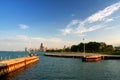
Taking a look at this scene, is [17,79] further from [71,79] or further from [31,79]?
[71,79]

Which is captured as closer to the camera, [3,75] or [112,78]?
[112,78]

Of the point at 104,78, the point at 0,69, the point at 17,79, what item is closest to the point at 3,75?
the point at 0,69

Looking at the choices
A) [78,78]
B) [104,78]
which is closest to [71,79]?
[78,78]

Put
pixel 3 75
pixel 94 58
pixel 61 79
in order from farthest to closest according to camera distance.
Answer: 1. pixel 94 58
2. pixel 3 75
3. pixel 61 79

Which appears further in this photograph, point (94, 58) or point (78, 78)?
point (94, 58)

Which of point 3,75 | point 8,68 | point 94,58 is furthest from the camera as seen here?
point 94,58

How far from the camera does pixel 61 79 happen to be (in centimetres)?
4178

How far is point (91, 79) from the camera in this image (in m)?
42.0

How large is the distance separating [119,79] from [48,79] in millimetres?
15203

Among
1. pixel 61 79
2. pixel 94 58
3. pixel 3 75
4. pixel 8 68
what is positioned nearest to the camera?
pixel 61 79

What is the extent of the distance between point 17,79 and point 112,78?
20.8 meters

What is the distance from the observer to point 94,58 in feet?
348

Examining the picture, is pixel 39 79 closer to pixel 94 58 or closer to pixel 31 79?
pixel 31 79

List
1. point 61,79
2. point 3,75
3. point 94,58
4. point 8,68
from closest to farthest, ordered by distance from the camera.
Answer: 1. point 61,79
2. point 3,75
3. point 8,68
4. point 94,58
